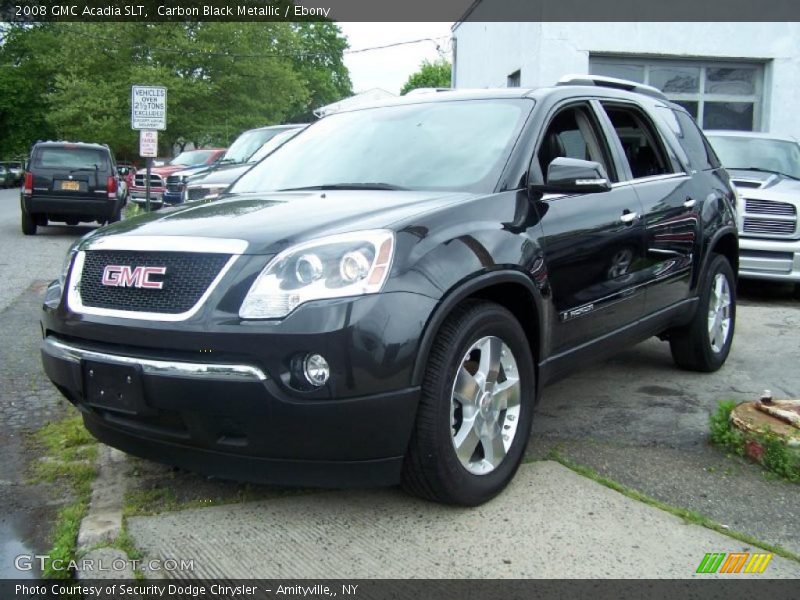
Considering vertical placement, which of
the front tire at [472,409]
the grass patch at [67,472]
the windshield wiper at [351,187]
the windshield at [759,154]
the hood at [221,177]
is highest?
the windshield at [759,154]

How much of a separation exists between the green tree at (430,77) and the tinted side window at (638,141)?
5247cm

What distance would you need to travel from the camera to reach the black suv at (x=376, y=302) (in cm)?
274

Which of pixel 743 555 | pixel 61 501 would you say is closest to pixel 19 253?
pixel 61 501

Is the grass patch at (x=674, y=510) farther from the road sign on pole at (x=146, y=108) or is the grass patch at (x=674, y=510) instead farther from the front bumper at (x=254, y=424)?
the road sign on pole at (x=146, y=108)

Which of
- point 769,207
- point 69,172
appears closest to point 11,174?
point 69,172

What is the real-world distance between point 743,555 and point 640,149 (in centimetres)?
264

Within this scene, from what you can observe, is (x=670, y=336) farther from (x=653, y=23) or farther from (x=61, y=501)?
(x=653, y=23)

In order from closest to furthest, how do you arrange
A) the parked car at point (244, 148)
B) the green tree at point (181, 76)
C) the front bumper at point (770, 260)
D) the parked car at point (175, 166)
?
the front bumper at point (770, 260), the parked car at point (244, 148), the parked car at point (175, 166), the green tree at point (181, 76)

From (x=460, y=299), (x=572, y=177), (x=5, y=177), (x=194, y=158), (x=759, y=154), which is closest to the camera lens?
(x=460, y=299)

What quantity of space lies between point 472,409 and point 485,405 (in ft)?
0.27

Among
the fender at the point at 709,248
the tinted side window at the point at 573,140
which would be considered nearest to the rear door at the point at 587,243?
the tinted side window at the point at 573,140

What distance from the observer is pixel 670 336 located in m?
5.30

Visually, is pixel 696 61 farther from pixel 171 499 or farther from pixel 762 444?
pixel 171 499

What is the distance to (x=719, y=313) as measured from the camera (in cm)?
549
